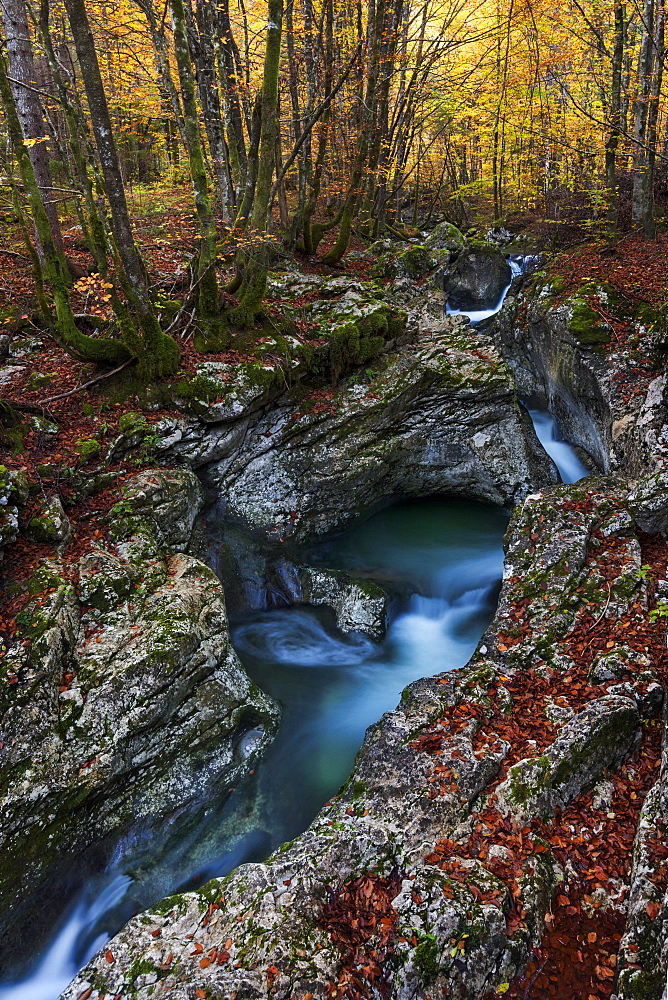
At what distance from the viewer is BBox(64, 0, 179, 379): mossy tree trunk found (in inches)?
259

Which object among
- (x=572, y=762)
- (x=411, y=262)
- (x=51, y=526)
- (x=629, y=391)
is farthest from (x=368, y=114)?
(x=572, y=762)

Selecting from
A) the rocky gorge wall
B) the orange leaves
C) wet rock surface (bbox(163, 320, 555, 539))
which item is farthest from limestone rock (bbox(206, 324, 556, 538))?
the orange leaves

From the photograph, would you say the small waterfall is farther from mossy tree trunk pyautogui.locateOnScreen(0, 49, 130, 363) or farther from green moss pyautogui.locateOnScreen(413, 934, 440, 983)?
mossy tree trunk pyautogui.locateOnScreen(0, 49, 130, 363)

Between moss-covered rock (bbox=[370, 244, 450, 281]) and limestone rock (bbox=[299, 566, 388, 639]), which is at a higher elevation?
moss-covered rock (bbox=[370, 244, 450, 281])

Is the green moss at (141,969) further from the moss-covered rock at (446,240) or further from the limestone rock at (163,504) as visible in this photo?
the moss-covered rock at (446,240)

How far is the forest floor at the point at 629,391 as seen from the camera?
3725 millimetres

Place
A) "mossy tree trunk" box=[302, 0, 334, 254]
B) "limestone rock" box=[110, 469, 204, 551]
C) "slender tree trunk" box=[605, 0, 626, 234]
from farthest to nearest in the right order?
"mossy tree trunk" box=[302, 0, 334, 254] < "slender tree trunk" box=[605, 0, 626, 234] < "limestone rock" box=[110, 469, 204, 551]

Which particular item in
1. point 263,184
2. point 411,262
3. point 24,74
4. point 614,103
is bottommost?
point 411,262

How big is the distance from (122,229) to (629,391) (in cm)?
838

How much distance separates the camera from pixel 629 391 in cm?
912

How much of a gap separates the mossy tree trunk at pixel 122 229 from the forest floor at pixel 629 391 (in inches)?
17.9

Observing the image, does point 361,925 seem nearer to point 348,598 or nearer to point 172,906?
point 172,906

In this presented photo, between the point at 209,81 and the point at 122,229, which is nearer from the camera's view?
the point at 122,229

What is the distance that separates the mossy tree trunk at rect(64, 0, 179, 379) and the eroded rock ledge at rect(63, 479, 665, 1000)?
249 inches
